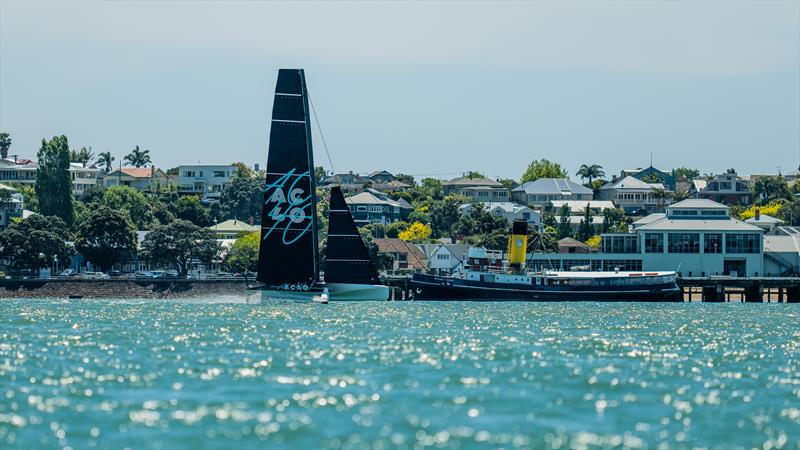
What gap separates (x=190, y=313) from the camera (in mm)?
82188

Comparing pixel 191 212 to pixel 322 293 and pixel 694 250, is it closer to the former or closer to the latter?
pixel 694 250

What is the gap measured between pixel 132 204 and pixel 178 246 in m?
45.9

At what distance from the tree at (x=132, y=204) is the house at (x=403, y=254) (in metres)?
30.8

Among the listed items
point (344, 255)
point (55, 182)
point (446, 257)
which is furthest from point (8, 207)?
point (344, 255)

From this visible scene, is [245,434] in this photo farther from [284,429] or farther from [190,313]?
[190,313]

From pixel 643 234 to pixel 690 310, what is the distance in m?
29.2

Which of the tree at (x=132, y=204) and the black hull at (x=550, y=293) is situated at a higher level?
the tree at (x=132, y=204)

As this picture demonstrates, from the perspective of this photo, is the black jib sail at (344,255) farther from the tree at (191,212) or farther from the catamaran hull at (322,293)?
the tree at (191,212)

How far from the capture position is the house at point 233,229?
174 meters

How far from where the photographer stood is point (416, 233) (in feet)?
606

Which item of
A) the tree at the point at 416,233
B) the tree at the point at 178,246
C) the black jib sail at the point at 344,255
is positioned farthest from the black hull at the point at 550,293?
the tree at the point at 416,233

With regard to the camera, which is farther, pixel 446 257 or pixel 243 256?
pixel 446 257

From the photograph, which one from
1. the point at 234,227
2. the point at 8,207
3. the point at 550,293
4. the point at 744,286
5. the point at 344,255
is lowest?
the point at 550,293

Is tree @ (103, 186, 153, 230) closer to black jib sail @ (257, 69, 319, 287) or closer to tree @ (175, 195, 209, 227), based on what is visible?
tree @ (175, 195, 209, 227)
